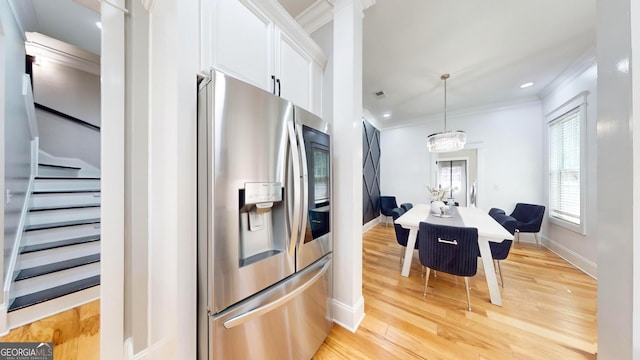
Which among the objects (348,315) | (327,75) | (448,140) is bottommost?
(348,315)

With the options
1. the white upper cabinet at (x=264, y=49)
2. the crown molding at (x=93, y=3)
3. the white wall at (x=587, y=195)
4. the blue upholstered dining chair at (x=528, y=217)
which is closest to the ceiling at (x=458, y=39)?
the crown molding at (x=93, y=3)

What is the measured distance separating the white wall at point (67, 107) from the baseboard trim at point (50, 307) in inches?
101

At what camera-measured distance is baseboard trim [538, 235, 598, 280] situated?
247 cm

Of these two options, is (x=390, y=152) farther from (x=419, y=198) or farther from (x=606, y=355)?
(x=606, y=355)

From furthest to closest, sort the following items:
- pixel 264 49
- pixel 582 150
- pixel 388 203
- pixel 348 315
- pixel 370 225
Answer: pixel 388 203
pixel 370 225
pixel 582 150
pixel 348 315
pixel 264 49

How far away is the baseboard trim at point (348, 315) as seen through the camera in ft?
5.00

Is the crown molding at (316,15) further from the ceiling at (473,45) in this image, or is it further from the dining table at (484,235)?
the dining table at (484,235)

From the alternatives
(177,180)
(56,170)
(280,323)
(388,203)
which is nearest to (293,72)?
(177,180)

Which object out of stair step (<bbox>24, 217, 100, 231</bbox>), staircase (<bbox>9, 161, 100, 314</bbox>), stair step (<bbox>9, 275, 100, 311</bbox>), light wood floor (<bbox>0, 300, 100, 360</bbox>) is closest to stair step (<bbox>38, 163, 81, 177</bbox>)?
staircase (<bbox>9, 161, 100, 314</bbox>)

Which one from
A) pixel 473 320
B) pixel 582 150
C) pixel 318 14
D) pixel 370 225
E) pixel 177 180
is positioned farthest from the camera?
pixel 370 225

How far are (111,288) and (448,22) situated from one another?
3.46 metres

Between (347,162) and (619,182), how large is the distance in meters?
1.21

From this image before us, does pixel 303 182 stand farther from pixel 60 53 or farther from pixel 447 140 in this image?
pixel 60 53

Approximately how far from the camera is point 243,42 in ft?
3.76
